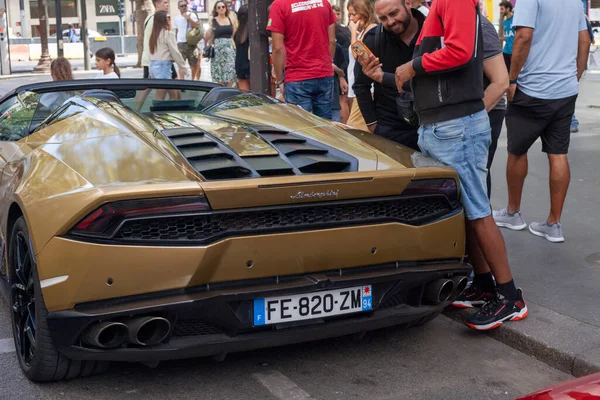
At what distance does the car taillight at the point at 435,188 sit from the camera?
3838 millimetres

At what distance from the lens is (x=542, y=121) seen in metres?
5.95

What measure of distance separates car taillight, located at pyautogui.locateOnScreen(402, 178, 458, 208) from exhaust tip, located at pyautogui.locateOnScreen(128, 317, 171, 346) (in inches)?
48.2

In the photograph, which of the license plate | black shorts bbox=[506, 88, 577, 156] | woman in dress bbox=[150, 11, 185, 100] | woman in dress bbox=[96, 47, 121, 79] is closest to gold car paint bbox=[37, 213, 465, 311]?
the license plate

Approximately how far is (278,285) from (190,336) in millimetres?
423

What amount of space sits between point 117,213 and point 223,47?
9341mm

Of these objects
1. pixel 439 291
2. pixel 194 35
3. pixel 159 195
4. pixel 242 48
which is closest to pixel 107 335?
pixel 159 195

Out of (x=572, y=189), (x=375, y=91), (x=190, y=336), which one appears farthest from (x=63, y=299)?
(x=572, y=189)

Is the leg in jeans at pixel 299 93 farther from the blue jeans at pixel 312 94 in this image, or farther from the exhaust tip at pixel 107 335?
the exhaust tip at pixel 107 335

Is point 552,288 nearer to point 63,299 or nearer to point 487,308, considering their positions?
point 487,308

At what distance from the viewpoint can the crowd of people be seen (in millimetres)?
4246

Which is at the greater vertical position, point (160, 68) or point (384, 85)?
point (384, 85)

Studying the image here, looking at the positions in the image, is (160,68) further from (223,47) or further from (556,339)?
(556,339)

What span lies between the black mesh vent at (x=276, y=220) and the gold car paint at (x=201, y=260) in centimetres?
5

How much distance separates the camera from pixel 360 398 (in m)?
3.66
